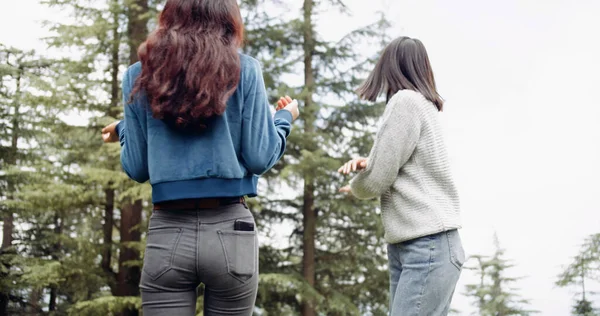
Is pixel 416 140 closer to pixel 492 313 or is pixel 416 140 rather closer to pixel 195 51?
pixel 195 51

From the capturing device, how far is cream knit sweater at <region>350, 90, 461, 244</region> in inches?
82.8

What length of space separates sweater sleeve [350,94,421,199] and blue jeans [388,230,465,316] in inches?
9.5

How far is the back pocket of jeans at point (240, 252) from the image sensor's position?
1696 mm

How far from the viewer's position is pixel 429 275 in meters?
2.03

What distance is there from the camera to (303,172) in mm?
9195

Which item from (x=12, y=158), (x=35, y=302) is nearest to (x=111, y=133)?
(x=12, y=158)

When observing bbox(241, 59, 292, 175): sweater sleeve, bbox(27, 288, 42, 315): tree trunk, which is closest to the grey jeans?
bbox(241, 59, 292, 175): sweater sleeve

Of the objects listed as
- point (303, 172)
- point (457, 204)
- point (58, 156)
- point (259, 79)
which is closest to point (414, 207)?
point (457, 204)

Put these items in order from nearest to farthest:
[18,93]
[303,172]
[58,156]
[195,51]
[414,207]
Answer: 1. [195,51]
2. [414,207]
3. [303,172]
4. [58,156]
5. [18,93]

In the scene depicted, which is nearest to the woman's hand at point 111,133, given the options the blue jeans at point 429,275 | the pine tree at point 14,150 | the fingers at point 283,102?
the fingers at point 283,102

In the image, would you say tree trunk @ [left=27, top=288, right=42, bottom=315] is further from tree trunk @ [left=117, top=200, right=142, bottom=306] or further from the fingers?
the fingers

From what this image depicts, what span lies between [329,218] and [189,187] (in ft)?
28.6

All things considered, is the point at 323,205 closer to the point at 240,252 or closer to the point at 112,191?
the point at 112,191

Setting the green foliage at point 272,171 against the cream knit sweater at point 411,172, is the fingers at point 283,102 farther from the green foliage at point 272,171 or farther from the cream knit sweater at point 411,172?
the green foliage at point 272,171
